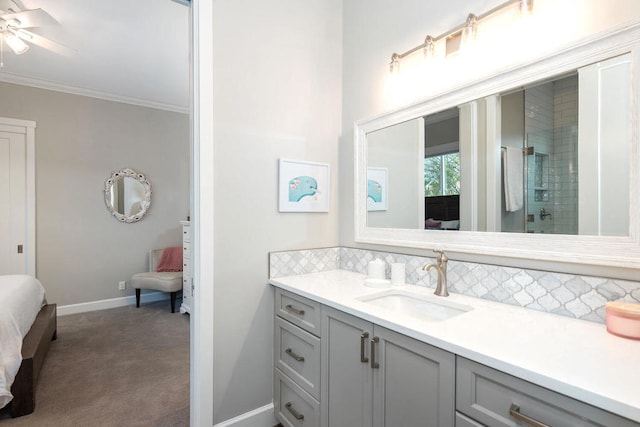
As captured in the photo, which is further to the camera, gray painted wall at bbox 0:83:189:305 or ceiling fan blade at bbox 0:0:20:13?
gray painted wall at bbox 0:83:189:305

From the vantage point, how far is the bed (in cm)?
192

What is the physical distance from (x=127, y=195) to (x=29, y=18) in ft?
8.21

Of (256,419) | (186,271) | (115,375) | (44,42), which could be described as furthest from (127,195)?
(256,419)

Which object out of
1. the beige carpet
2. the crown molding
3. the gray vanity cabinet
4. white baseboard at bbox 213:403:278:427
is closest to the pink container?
the gray vanity cabinet

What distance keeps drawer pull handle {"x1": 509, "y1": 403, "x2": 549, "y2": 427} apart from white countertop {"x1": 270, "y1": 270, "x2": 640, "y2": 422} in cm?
11

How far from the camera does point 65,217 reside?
395 cm

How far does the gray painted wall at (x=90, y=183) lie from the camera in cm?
381

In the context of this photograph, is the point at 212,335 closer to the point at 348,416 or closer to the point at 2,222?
the point at 348,416

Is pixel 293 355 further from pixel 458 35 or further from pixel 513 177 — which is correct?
pixel 458 35

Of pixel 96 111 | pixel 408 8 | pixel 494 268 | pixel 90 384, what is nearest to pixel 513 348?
pixel 494 268

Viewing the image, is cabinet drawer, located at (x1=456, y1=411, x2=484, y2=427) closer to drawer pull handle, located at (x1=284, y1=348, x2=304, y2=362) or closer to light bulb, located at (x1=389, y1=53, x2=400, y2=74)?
drawer pull handle, located at (x1=284, y1=348, x2=304, y2=362)

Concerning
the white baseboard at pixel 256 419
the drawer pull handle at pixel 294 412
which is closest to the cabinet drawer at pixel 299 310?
the drawer pull handle at pixel 294 412

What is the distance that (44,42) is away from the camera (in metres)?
2.59

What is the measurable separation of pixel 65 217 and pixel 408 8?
178 inches
